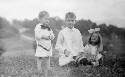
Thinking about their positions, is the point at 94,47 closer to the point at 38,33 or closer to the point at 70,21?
the point at 70,21

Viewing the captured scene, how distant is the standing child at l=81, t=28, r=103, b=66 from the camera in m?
7.14

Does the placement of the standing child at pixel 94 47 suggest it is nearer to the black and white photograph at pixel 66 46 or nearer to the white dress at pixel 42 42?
the black and white photograph at pixel 66 46

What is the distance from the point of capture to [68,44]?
703cm

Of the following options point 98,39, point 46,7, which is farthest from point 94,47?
point 46,7

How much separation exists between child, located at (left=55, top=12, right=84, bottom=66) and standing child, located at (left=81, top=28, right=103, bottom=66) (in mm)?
315

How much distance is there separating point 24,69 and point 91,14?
166 inches

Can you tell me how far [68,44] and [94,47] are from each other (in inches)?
34.4

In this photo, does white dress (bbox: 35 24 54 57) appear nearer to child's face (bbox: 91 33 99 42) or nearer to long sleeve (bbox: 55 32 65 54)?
long sleeve (bbox: 55 32 65 54)

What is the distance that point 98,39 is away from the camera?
7176 millimetres

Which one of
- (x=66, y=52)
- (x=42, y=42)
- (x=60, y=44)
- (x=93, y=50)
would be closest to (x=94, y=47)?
(x=93, y=50)

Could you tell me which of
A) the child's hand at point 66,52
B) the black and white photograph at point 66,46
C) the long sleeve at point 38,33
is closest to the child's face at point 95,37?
the black and white photograph at point 66,46

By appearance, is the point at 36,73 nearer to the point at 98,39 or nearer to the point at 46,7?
the point at 98,39

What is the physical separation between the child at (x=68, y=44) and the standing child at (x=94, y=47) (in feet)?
1.03

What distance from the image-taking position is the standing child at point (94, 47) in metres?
7.14
